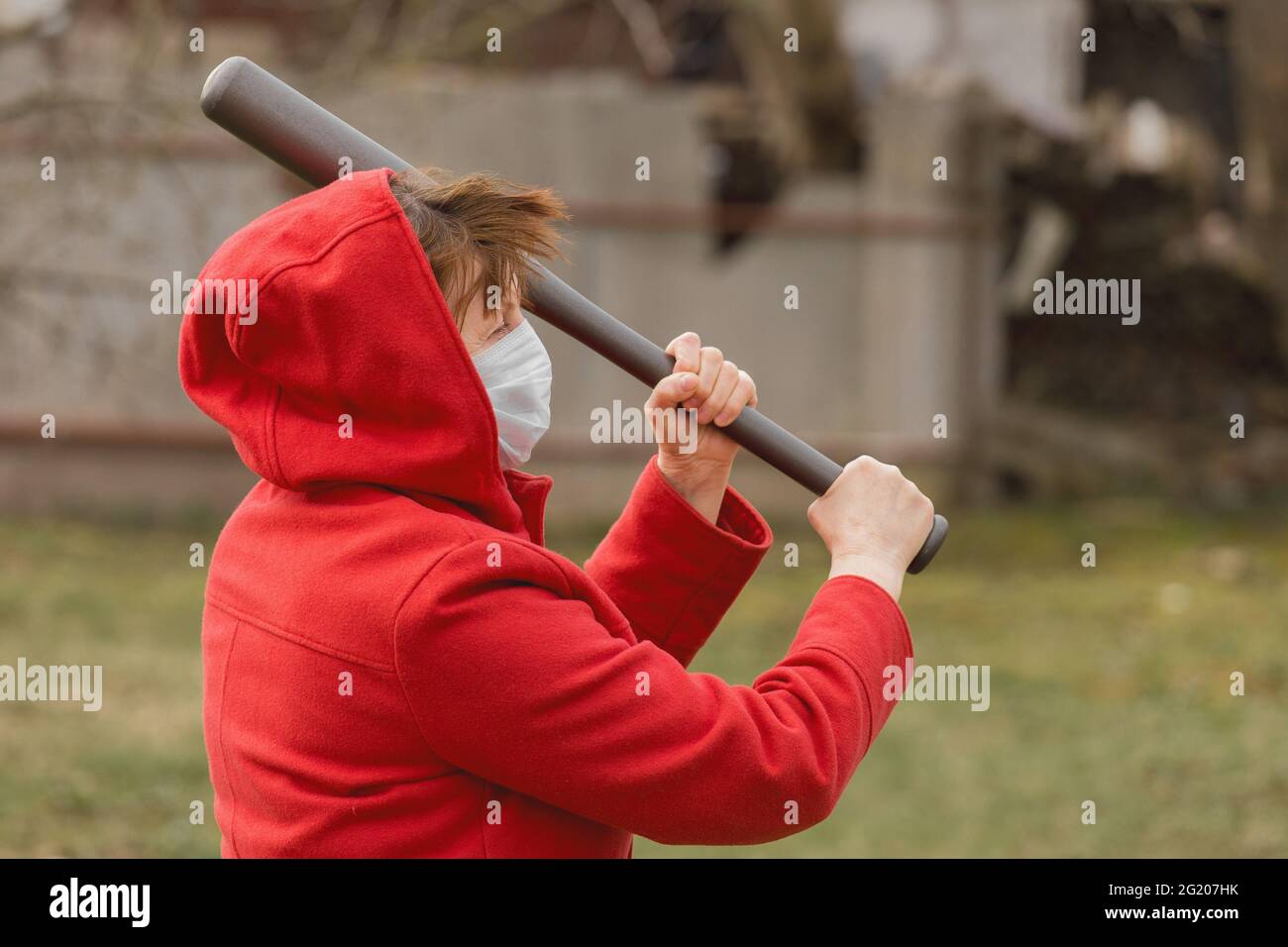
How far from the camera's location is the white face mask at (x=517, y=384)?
1.69 m

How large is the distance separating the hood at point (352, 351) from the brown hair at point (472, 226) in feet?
0.18

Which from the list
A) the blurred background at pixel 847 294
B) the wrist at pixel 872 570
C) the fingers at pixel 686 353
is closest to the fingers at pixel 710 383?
the fingers at pixel 686 353

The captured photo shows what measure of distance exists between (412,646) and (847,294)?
23.6ft

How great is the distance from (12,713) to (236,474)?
2994mm

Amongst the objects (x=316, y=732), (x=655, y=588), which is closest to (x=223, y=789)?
(x=316, y=732)

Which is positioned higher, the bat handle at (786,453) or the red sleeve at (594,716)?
the bat handle at (786,453)

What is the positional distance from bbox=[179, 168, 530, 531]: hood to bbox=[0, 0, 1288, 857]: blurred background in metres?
3.76

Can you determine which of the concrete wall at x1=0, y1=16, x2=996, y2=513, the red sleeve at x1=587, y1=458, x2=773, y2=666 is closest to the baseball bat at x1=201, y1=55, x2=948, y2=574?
the red sleeve at x1=587, y1=458, x2=773, y2=666

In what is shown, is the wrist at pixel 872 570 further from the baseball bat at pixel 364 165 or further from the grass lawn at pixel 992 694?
the grass lawn at pixel 992 694

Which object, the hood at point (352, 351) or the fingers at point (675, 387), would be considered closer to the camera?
the hood at point (352, 351)

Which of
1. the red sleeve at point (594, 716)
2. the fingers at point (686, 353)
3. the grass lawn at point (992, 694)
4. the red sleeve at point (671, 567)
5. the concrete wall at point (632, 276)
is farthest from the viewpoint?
the concrete wall at point (632, 276)

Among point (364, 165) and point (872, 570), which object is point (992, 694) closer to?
point (872, 570)

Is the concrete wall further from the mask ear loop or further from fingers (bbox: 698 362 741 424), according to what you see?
the mask ear loop

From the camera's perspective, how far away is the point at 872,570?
5.92 feet
